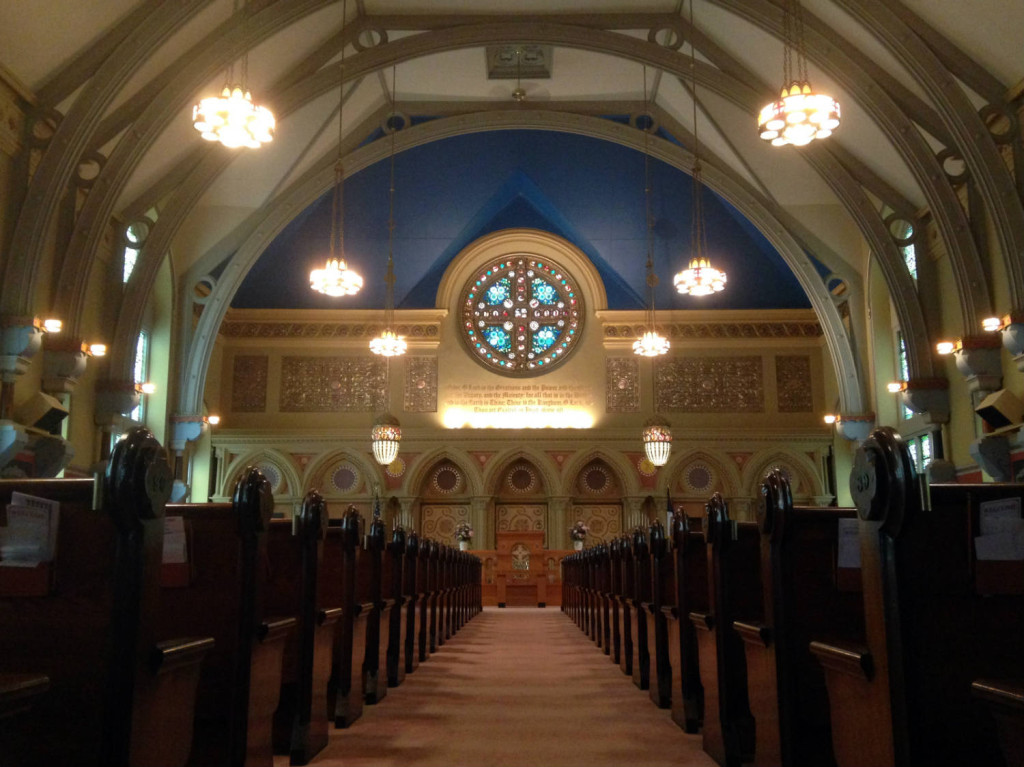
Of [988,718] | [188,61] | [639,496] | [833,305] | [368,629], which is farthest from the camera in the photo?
[639,496]

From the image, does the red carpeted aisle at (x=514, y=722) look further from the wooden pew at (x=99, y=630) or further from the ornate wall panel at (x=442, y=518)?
the ornate wall panel at (x=442, y=518)

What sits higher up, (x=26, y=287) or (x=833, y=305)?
(x=833, y=305)

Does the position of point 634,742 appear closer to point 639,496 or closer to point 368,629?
point 368,629

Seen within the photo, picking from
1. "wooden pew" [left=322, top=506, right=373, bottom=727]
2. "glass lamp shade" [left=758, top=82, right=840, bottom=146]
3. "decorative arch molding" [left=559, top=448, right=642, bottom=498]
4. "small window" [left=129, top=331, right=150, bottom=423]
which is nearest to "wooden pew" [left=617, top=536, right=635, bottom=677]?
"wooden pew" [left=322, top=506, right=373, bottom=727]

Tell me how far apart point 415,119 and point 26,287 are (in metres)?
8.08

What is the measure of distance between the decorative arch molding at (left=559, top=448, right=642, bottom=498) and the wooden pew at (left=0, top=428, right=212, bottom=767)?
17229 mm

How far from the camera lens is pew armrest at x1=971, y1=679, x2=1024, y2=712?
1635 mm

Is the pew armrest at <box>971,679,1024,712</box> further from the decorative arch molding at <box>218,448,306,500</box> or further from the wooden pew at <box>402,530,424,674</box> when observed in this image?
the decorative arch molding at <box>218,448,306,500</box>

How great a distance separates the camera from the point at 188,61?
40.1 feet

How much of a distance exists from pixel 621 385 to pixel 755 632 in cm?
1700

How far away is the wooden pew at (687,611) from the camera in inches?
175

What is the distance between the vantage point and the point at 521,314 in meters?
Result: 20.8

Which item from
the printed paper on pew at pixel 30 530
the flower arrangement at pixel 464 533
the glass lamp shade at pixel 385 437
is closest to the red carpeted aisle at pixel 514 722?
the printed paper on pew at pixel 30 530

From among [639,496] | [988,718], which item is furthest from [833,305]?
[988,718]
